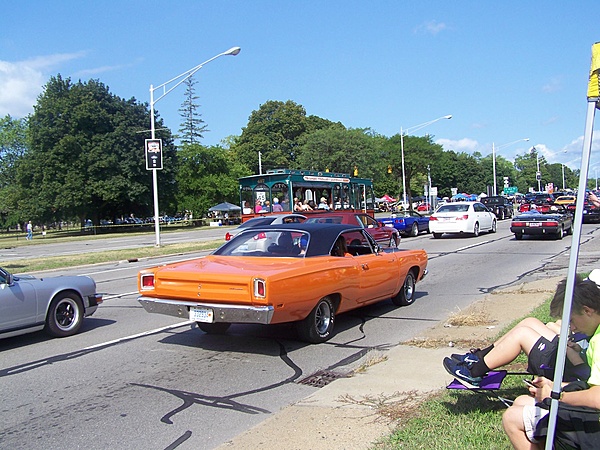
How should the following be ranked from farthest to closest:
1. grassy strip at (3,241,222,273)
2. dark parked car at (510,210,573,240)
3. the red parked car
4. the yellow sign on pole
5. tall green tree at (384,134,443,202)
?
tall green tree at (384,134,443,202), dark parked car at (510,210,573,240), grassy strip at (3,241,222,273), the red parked car, the yellow sign on pole

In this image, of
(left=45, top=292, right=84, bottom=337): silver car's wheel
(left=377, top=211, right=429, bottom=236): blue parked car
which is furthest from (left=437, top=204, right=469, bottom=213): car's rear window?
(left=45, top=292, right=84, bottom=337): silver car's wheel

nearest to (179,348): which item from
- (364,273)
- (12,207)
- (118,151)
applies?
(364,273)

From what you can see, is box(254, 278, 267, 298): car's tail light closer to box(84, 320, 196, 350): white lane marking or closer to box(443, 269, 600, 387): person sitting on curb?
box(84, 320, 196, 350): white lane marking

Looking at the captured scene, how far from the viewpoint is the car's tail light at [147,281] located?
745 centimetres

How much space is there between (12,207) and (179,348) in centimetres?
7115

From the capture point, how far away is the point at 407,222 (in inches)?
1099

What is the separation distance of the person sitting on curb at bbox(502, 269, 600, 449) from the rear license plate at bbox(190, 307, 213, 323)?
400 cm

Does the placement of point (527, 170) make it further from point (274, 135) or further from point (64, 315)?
point (64, 315)

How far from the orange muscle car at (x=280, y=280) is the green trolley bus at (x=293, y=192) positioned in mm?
15173

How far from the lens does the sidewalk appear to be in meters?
4.26

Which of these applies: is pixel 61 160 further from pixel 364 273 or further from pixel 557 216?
pixel 364 273

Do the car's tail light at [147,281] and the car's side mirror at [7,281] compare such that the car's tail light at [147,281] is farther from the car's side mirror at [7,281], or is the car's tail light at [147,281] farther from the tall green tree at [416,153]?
the tall green tree at [416,153]

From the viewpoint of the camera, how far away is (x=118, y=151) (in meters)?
55.8

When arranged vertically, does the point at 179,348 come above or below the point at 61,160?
below
